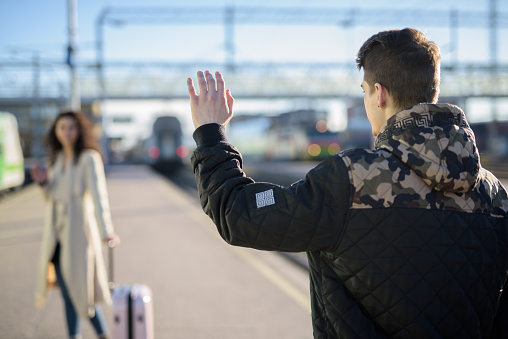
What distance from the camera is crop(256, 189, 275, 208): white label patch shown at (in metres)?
1.46

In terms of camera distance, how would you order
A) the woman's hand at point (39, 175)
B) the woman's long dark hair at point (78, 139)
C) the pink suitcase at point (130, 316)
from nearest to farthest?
1. the pink suitcase at point (130, 316)
2. the woman's hand at point (39, 175)
3. the woman's long dark hair at point (78, 139)

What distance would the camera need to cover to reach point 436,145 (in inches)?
56.3

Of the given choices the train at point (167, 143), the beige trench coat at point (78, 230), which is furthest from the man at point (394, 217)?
the train at point (167, 143)

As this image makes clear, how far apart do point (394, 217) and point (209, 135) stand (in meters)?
0.57

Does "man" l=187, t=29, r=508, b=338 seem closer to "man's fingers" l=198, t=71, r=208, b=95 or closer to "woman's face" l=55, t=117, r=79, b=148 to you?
"man's fingers" l=198, t=71, r=208, b=95

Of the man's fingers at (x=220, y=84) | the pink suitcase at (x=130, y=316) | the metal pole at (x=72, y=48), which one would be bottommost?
the pink suitcase at (x=130, y=316)

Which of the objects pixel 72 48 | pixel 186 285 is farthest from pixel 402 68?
pixel 72 48

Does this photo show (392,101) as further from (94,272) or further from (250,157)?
(250,157)

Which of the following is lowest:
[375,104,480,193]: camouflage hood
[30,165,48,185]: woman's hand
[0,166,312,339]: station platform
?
[0,166,312,339]: station platform

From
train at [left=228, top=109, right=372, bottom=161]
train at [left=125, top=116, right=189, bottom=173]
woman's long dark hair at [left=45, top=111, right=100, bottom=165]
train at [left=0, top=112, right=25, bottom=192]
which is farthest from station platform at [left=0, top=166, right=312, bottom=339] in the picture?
train at [left=228, top=109, right=372, bottom=161]

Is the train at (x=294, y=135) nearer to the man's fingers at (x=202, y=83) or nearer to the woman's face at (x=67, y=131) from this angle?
the woman's face at (x=67, y=131)

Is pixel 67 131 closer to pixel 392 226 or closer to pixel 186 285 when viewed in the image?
pixel 186 285

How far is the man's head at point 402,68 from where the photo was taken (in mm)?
1485

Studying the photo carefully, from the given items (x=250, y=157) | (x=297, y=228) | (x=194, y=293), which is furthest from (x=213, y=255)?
(x=250, y=157)
